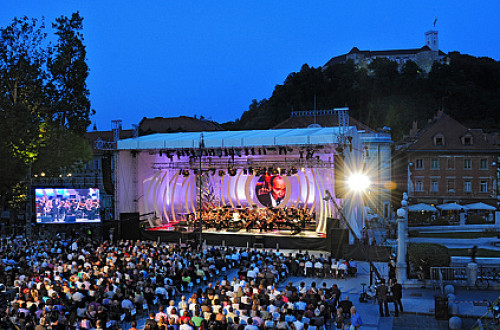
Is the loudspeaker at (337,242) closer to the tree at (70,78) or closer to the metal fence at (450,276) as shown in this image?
the metal fence at (450,276)

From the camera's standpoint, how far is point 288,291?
12.0 metres

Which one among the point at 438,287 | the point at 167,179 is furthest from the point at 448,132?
the point at 438,287

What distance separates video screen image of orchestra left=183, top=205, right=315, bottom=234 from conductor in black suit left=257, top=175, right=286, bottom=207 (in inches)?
49.9

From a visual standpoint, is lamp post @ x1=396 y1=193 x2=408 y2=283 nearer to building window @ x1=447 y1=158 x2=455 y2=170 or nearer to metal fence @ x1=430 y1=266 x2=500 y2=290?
metal fence @ x1=430 y1=266 x2=500 y2=290

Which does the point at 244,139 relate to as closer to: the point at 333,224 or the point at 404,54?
the point at 333,224

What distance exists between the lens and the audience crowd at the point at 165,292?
32.1 ft

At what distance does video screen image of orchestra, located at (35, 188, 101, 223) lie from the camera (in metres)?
25.5

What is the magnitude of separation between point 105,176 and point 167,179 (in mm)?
4037

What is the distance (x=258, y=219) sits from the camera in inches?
968

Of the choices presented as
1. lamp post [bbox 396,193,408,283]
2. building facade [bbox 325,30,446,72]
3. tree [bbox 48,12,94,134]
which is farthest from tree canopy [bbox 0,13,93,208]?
building facade [bbox 325,30,446,72]

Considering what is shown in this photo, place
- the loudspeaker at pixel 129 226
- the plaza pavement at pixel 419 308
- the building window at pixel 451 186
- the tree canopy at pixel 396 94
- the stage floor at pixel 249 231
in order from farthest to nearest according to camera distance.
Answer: the tree canopy at pixel 396 94, the building window at pixel 451 186, the loudspeaker at pixel 129 226, the stage floor at pixel 249 231, the plaza pavement at pixel 419 308

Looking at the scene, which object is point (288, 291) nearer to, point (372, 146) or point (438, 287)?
point (438, 287)

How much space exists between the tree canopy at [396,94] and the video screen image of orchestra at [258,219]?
34399 mm

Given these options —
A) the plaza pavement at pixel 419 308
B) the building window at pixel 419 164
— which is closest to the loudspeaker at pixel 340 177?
the plaza pavement at pixel 419 308
